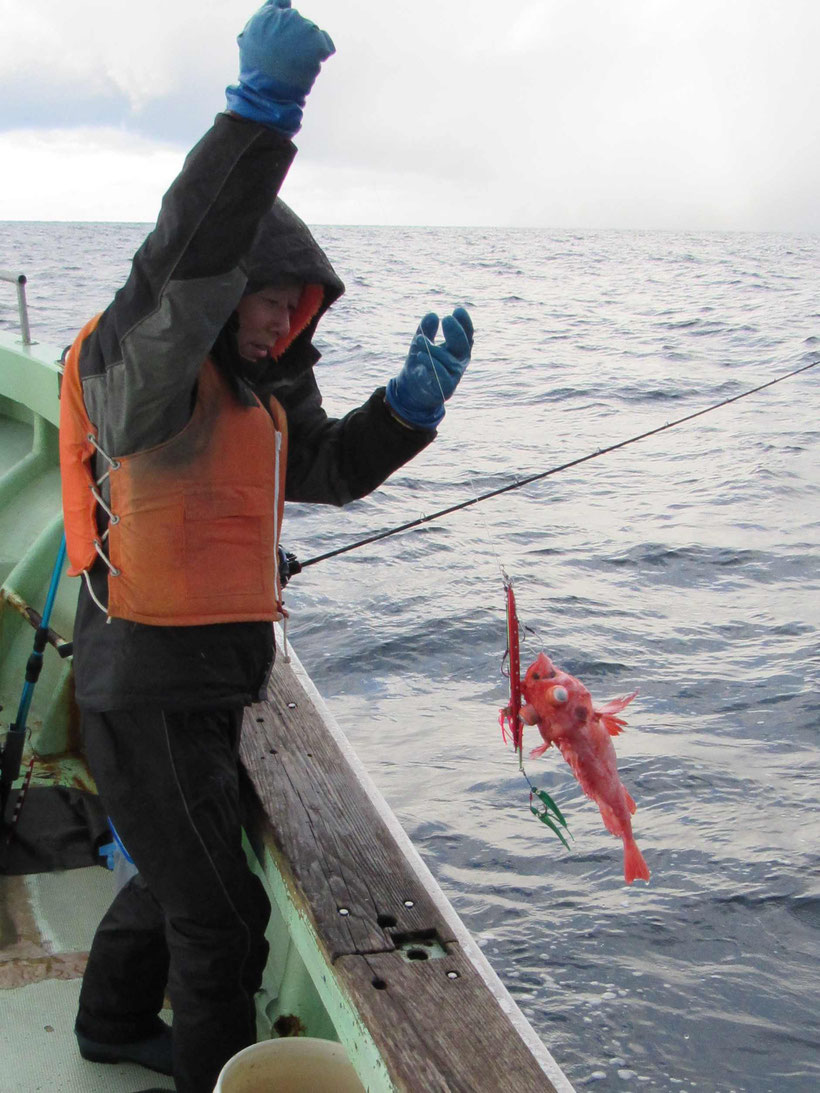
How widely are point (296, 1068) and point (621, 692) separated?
444 cm

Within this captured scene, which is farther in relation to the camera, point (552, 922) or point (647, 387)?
point (647, 387)

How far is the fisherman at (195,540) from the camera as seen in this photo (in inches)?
77.5

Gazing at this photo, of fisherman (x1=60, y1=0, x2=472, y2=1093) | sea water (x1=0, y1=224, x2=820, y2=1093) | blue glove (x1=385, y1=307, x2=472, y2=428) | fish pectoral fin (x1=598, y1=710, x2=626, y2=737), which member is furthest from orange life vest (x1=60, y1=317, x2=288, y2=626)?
sea water (x1=0, y1=224, x2=820, y2=1093)

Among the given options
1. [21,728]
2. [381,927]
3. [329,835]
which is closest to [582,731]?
[381,927]

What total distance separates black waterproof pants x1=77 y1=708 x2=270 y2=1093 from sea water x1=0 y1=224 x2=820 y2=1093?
84.7 inches

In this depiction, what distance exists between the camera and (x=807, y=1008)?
14.0ft

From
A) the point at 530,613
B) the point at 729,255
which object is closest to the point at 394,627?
the point at 530,613

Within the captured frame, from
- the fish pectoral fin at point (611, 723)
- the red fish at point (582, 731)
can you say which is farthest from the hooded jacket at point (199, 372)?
the fish pectoral fin at point (611, 723)

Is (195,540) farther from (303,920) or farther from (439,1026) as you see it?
(439,1026)

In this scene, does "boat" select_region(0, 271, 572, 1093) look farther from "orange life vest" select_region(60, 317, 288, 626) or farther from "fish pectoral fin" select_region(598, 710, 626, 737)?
"orange life vest" select_region(60, 317, 288, 626)

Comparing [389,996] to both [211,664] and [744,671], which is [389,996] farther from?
[744,671]

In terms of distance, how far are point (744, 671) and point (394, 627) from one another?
2.46 meters

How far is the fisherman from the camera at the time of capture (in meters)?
1.97

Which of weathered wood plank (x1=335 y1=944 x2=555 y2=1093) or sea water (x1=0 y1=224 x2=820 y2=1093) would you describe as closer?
weathered wood plank (x1=335 y1=944 x2=555 y2=1093)
